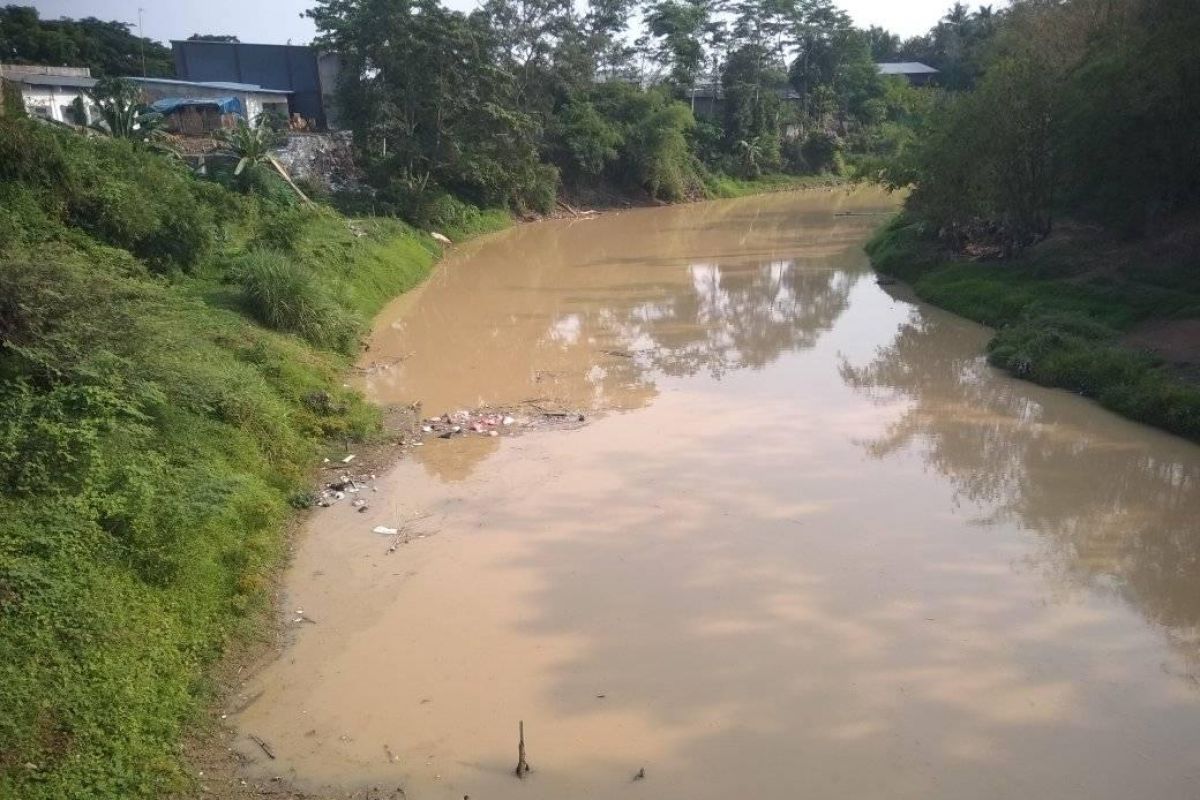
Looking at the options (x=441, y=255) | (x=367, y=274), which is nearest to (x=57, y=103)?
(x=441, y=255)

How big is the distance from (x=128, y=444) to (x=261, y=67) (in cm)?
3119

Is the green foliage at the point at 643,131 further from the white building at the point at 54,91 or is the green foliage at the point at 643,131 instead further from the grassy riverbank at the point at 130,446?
the grassy riverbank at the point at 130,446

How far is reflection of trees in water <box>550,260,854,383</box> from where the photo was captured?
14852 millimetres

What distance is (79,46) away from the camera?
37500mm

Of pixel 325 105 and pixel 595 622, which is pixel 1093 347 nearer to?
pixel 595 622

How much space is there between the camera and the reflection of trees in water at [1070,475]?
7.72m

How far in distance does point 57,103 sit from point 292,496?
2369cm

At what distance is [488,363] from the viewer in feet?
47.5

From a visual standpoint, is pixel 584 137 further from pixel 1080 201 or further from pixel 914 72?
pixel 914 72

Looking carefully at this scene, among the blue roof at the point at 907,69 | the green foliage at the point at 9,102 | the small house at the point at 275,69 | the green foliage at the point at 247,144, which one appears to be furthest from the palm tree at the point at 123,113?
the blue roof at the point at 907,69

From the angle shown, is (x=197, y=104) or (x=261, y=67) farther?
(x=261, y=67)

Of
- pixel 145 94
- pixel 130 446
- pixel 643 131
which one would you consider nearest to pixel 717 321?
pixel 130 446

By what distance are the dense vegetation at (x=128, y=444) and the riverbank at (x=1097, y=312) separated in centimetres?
1016

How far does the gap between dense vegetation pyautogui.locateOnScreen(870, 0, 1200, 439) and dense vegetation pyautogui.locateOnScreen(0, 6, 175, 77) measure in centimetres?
3226
